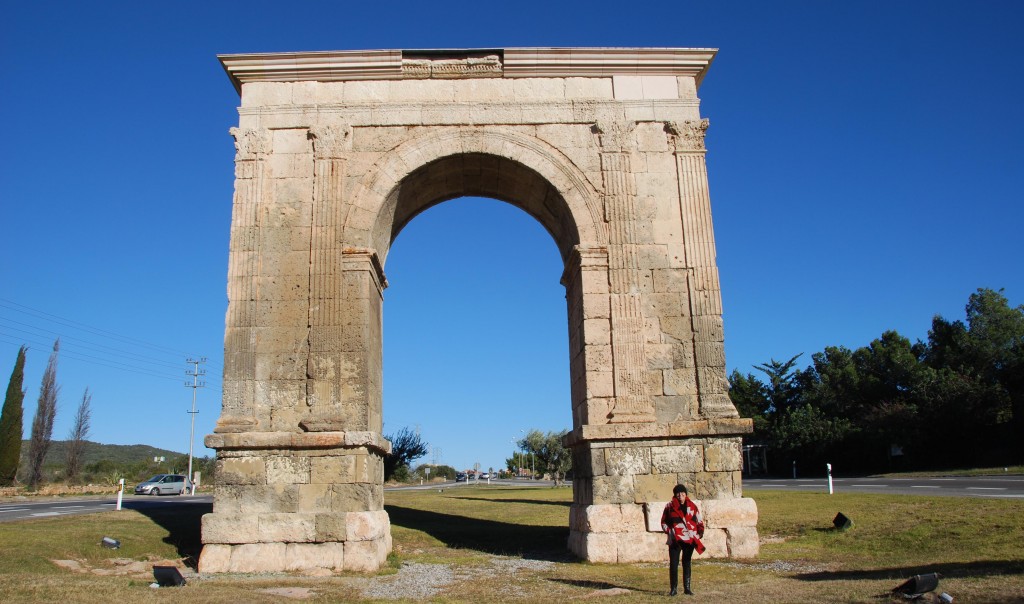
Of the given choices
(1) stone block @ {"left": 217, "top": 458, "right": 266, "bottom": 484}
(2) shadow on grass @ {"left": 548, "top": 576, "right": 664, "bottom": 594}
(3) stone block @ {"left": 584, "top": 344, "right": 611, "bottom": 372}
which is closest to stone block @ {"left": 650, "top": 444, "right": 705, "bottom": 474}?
(3) stone block @ {"left": 584, "top": 344, "right": 611, "bottom": 372}

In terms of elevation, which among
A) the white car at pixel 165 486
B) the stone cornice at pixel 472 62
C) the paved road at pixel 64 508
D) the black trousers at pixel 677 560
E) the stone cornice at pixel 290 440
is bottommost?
the black trousers at pixel 677 560

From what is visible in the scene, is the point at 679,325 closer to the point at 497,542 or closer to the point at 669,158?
the point at 669,158

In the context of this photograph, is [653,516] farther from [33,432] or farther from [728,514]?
[33,432]

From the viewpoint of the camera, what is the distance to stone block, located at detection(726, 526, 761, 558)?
1020 cm

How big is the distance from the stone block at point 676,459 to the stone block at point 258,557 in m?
5.43

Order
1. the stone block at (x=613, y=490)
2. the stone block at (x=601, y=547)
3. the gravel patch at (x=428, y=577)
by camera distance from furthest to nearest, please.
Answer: the stone block at (x=613, y=490) → the stone block at (x=601, y=547) → the gravel patch at (x=428, y=577)

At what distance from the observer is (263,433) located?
1038 cm

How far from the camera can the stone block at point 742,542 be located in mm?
10203

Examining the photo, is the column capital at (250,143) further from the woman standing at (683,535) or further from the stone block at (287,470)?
the woman standing at (683,535)

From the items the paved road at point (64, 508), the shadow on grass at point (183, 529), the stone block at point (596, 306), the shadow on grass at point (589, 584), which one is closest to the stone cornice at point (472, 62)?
the stone block at point (596, 306)

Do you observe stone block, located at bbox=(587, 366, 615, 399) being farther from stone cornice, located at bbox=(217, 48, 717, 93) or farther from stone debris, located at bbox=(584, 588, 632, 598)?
stone cornice, located at bbox=(217, 48, 717, 93)

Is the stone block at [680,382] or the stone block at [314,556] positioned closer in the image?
the stone block at [314,556]

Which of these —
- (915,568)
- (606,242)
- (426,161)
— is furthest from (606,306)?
(915,568)

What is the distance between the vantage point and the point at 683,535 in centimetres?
771
